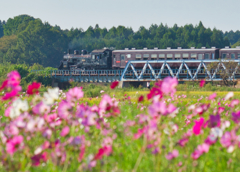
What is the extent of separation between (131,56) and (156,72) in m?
3.62

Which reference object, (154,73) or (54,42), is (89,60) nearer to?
(154,73)

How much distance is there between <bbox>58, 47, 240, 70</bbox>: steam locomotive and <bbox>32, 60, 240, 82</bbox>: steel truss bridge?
66 centimetres

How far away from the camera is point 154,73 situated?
105 feet

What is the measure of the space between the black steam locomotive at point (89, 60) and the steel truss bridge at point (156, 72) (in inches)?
26.2

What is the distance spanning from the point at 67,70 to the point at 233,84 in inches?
749

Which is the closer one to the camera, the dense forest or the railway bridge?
the railway bridge

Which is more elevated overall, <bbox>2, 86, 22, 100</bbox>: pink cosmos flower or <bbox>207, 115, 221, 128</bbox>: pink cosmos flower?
<bbox>2, 86, 22, 100</bbox>: pink cosmos flower

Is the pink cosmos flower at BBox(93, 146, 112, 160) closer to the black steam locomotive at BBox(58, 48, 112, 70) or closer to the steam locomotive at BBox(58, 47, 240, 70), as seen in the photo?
the steam locomotive at BBox(58, 47, 240, 70)

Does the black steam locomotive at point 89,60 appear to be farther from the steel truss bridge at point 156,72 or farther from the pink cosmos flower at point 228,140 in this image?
the pink cosmos flower at point 228,140

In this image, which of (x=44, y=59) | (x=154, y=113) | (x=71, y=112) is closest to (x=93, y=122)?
(x=71, y=112)

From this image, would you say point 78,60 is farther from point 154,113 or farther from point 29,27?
point 29,27

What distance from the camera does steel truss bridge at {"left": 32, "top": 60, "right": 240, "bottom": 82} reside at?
102 ft

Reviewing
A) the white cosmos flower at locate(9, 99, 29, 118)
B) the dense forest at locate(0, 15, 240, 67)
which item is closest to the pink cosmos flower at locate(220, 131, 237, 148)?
the white cosmos flower at locate(9, 99, 29, 118)

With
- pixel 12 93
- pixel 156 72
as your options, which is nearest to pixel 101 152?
pixel 12 93
